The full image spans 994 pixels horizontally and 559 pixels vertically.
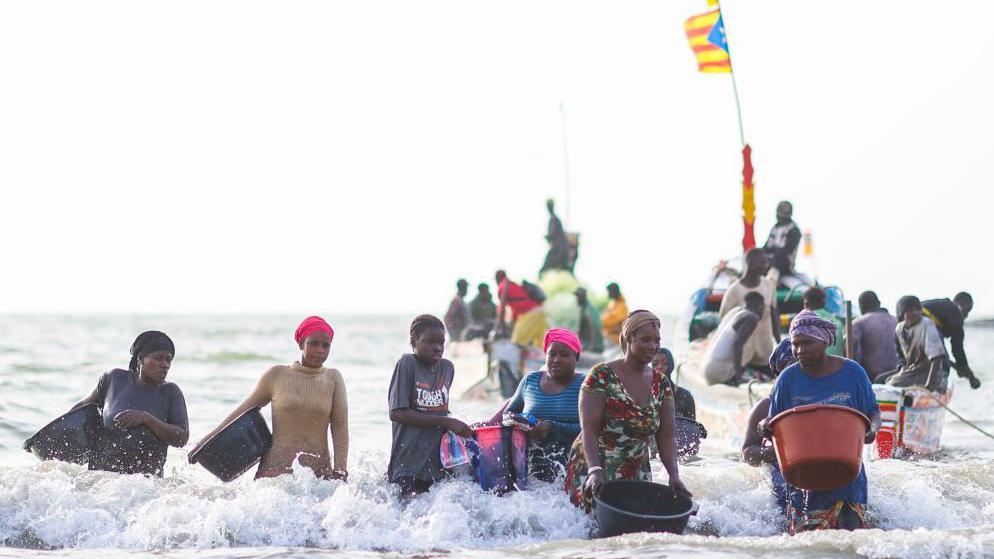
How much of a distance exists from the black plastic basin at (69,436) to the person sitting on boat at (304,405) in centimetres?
73

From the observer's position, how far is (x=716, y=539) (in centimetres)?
657

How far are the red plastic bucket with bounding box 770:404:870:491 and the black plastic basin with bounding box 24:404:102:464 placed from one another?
415cm

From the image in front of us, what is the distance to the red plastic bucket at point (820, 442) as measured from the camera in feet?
18.4

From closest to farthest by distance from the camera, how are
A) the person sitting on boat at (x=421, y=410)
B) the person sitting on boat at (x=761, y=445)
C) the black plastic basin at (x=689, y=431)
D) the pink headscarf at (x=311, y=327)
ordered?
1. the person sitting on boat at (x=761, y=445)
2. the person sitting on boat at (x=421, y=410)
3. the pink headscarf at (x=311, y=327)
4. the black plastic basin at (x=689, y=431)

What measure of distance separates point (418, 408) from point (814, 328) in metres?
Answer: 2.34

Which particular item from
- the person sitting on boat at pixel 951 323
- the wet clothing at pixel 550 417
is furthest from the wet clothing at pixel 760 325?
the wet clothing at pixel 550 417

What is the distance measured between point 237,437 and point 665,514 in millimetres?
2602

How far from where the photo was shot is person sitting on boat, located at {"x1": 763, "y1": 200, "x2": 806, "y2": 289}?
46.8 ft

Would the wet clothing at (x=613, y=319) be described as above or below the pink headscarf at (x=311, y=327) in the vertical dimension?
below

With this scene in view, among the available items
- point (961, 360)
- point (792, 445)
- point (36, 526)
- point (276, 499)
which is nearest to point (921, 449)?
point (961, 360)

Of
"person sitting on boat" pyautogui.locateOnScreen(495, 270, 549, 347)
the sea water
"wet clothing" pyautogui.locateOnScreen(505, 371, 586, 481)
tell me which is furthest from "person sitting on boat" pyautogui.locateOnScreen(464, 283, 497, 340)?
"wet clothing" pyautogui.locateOnScreen(505, 371, 586, 481)

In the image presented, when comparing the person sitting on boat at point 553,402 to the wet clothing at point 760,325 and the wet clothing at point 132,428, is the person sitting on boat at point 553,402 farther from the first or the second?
the wet clothing at point 760,325

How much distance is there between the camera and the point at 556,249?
2259 cm

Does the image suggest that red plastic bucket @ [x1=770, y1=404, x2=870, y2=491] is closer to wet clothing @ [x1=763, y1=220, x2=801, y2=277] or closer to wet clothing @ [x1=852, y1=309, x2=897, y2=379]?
wet clothing @ [x1=852, y1=309, x2=897, y2=379]
